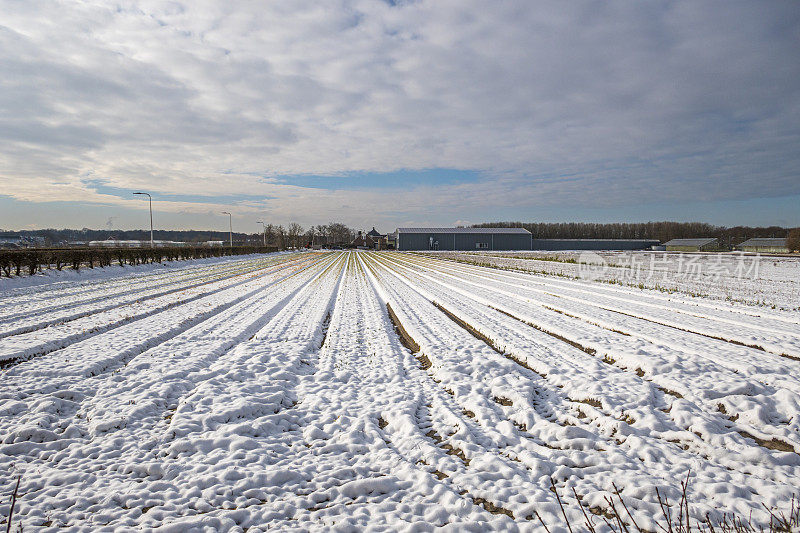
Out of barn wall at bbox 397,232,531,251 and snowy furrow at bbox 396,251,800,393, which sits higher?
barn wall at bbox 397,232,531,251

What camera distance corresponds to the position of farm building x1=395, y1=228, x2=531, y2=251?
9062 cm

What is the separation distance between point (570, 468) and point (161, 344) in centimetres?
909

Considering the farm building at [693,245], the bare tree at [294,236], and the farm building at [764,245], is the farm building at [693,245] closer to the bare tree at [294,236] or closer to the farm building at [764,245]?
the farm building at [764,245]

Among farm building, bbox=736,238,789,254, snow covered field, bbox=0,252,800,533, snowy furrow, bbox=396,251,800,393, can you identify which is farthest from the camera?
farm building, bbox=736,238,789,254

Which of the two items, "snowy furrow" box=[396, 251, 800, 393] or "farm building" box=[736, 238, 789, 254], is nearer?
"snowy furrow" box=[396, 251, 800, 393]

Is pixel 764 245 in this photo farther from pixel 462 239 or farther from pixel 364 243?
pixel 364 243

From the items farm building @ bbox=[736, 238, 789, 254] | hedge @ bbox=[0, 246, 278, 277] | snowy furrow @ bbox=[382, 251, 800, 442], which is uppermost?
farm building @ bbox=[736, 238, 789, 254]

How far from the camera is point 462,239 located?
91.3 m

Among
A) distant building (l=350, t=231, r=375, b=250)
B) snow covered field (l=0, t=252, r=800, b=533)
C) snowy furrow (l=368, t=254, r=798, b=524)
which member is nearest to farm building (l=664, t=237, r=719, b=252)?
distant building (l=350, t=231, r=375, b=250)

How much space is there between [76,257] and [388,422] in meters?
31.5

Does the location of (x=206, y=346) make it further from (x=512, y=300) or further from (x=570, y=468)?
(x=512, y=300)

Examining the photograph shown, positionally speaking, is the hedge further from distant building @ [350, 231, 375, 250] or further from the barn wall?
distant building @ [350, 231, 375, 250]

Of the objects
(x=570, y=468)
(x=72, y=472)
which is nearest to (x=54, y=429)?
(x=72, y=472)

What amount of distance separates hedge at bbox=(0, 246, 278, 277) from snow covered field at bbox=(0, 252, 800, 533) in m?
16.0
